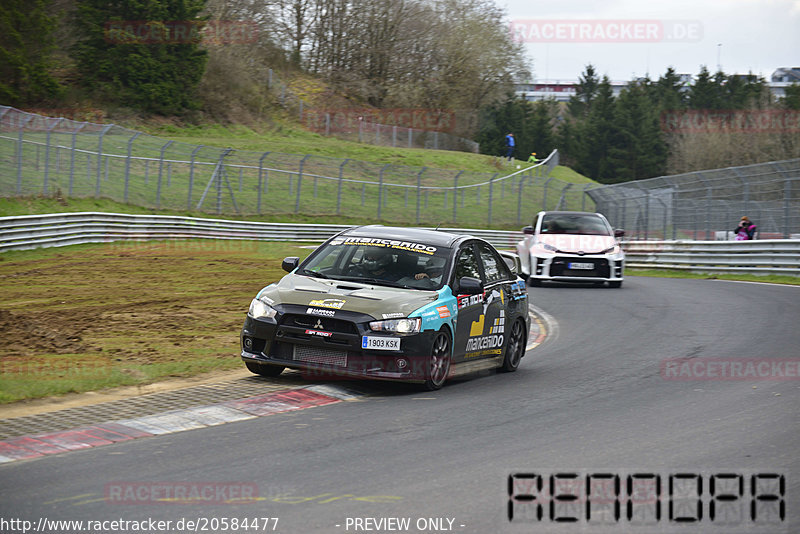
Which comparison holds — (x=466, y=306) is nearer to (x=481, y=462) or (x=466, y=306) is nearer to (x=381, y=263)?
(x=381, y=263)

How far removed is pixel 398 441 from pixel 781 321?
999 centimetres

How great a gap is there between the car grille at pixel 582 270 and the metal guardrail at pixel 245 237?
18.0 ft

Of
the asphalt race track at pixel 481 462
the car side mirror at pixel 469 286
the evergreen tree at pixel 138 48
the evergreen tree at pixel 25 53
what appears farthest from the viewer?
the evergreen tree at pixel 138 48

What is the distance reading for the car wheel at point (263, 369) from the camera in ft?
30.2

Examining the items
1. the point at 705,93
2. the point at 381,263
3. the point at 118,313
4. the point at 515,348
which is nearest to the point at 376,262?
the point at 381,263

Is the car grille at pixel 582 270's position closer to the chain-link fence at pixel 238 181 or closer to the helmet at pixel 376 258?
the helmet at pixel 376 258

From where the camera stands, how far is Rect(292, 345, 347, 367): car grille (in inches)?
335

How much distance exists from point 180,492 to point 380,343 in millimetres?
3358

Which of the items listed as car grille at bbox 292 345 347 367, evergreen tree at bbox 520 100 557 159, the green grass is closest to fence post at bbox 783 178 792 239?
the green grass

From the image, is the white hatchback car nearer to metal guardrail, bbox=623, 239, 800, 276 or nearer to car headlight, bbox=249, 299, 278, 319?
metal guardrail, bbox=623, 239, 800, 276

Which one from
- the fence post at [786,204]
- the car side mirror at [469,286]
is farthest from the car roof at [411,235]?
the fence post at [786,204]

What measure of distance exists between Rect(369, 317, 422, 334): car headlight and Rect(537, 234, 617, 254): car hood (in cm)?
1353

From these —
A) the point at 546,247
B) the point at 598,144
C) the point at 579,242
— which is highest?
the point at 598,144

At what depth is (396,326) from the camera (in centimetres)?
855
